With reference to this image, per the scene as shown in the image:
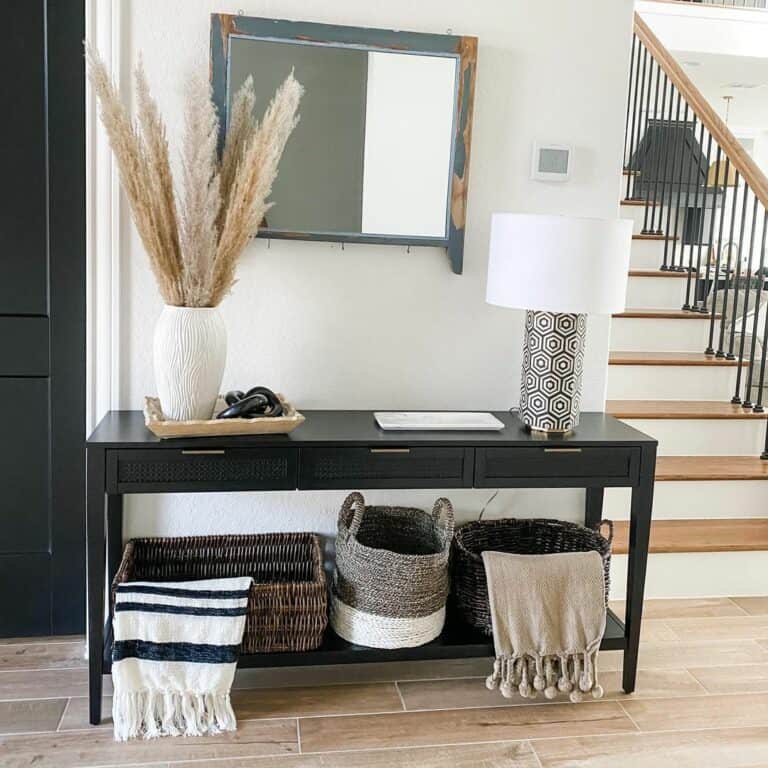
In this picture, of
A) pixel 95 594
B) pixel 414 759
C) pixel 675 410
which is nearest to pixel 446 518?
pixel 414 759

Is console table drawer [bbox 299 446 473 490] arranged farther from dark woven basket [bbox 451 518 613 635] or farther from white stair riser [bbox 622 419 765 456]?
white stair riser [bbox 622 419 765 456]

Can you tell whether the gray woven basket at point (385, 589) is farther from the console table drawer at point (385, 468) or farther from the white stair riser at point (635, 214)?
the white stair riser at point (635, 214)

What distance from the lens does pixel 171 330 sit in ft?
7.47

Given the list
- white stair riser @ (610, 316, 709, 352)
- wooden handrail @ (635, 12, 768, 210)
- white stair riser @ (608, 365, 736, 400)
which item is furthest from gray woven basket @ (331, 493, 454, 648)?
wooden handrail @ (635, 12, 768, 210)

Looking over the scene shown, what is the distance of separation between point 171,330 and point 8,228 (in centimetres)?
69

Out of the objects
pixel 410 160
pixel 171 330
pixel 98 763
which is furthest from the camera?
pixel 410 160

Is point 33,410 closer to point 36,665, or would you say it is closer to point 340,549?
point 36,665

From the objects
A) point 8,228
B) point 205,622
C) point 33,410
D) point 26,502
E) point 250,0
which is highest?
point 250,0

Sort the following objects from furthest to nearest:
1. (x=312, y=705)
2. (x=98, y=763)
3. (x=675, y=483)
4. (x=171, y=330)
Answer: (x=675, y=483) → (x=312, y=705) → (x=171, y=330) → (x=98, y=763)

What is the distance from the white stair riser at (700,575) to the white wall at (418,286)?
88 centimetres

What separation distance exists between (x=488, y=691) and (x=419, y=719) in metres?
0.28

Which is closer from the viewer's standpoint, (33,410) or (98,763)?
(98,763)

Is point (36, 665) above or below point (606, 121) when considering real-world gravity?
below

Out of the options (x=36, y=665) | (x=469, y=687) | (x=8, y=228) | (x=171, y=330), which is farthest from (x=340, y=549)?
(x=8, y=228)
